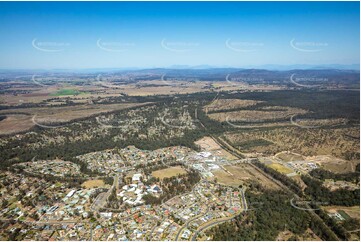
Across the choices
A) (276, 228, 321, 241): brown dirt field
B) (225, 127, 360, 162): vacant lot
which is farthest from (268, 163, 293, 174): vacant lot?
(276, 228, 321, 241): brown dirt field

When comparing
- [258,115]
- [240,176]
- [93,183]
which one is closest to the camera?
[93,183]

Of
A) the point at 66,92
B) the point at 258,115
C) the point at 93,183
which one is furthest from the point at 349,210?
the point at 66,92

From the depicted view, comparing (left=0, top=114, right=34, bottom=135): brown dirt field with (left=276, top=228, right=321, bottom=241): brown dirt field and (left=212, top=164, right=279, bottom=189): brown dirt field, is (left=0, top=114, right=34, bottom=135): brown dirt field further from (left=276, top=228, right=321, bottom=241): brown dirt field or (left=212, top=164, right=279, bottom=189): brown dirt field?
(left=276, top=228, right=321, bottom=241): brown dirt field

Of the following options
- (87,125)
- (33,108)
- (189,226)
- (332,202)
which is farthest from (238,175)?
(33,108)

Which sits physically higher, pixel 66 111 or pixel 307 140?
pixel 66 111

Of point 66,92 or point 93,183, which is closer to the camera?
point 93,183

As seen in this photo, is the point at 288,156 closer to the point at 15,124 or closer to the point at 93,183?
the point at 93,183

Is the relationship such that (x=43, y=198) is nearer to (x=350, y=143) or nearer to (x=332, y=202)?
(x=332, y=202)

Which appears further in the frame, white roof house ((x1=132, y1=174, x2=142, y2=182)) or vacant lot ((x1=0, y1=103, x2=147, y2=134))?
vacant lot ((x1=0, y1=103, x2=147, y2=134))
